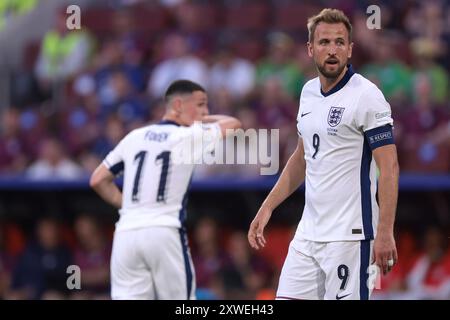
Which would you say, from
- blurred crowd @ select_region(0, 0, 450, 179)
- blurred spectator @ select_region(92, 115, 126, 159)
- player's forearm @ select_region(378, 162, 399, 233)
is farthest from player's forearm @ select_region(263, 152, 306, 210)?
blurred spectator @ select_region(92, 115, 126, 159)

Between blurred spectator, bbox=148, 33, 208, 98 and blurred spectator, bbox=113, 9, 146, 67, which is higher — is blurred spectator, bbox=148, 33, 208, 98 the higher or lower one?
the lower one

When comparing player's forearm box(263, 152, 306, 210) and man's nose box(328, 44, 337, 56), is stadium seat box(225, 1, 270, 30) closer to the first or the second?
player's forearm box(263, 152, 306, 210)

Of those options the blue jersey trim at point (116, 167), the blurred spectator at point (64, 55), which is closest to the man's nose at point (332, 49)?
the blue jersey trim at point (116, 167)

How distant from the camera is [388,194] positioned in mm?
6105

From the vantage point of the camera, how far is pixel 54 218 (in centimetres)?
1343

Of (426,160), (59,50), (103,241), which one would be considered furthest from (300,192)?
(59,50)

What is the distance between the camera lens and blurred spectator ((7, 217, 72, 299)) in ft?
40.8

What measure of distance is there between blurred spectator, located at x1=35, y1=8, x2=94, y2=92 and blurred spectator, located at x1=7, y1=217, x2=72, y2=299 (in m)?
3.55

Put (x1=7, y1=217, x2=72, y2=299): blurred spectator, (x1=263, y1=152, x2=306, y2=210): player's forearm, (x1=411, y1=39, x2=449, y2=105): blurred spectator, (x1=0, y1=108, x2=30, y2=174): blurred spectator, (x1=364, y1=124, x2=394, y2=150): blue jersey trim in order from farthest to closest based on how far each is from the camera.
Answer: (x1=0, y1=108, x2=30, y2=174): blurred spectator
(x1=411, y1=39, x2=449, y2=105): blurred spectator
(x1=7, y1=217, x2=72, y2=299): blurred spectator
(x1=263, y1=152, x2=306, y2=210): player's forearm
(x1=364, y1=124, x2=394, y2=150): blue jersey trim

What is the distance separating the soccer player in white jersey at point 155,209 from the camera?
27.4ft

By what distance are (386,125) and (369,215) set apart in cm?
52

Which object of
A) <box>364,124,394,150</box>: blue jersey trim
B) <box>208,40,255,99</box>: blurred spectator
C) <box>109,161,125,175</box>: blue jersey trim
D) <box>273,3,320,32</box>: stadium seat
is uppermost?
<box>273,3,320,32</box>: stadium seat

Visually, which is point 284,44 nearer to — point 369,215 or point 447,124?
point 447,124

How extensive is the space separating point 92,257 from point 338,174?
253 inches
